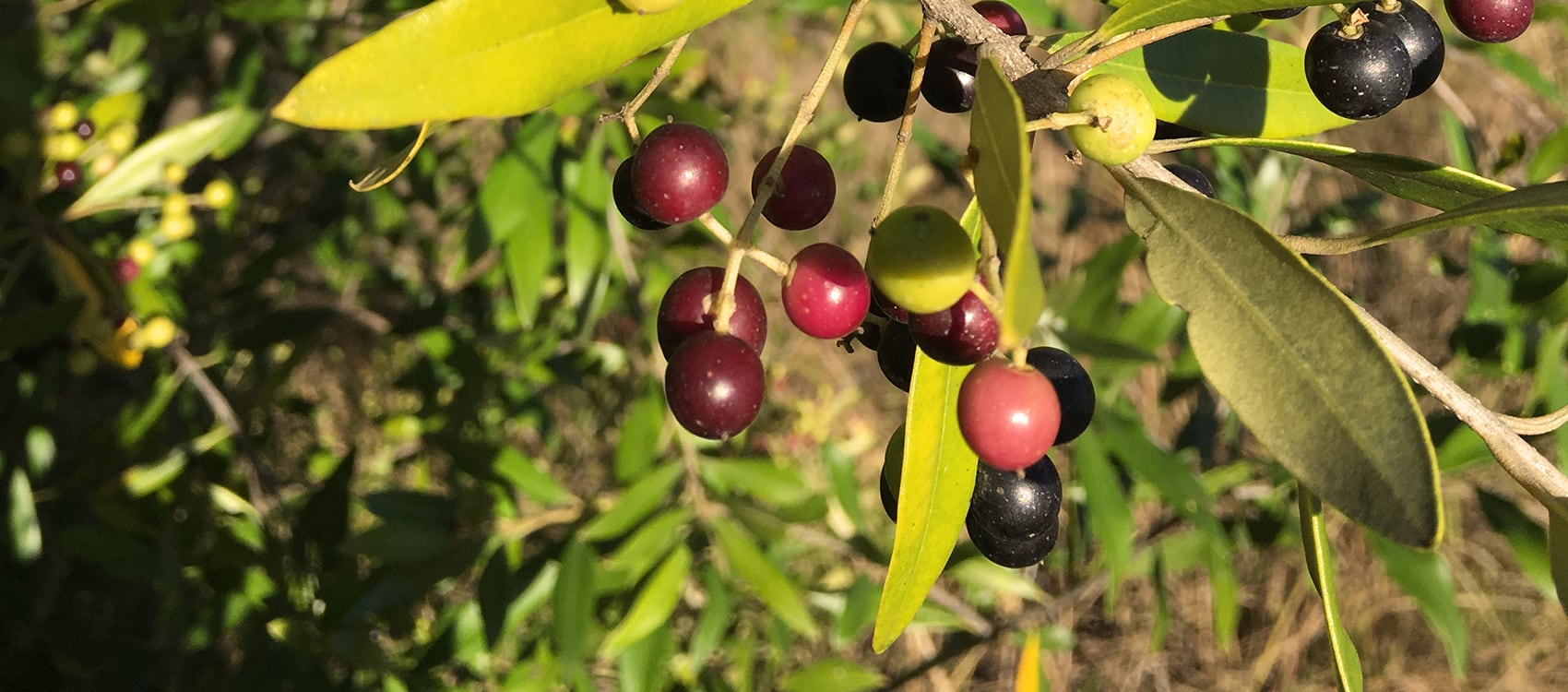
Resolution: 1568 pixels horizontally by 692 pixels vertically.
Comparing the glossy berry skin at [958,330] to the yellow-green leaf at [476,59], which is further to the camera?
the glossy berry skin at [958,330]

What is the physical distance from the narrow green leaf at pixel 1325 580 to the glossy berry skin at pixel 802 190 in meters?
0.46

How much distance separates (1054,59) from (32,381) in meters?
2.20

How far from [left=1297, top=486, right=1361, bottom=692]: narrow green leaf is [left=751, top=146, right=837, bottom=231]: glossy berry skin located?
1.50ft

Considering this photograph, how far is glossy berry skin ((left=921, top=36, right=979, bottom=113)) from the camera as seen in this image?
0.95 meters

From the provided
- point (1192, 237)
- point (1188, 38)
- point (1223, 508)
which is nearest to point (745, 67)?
point (1223, 508)

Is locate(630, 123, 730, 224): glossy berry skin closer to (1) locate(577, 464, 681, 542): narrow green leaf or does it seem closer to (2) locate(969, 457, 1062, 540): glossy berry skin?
(2) locate(969, 457, 1062, 540): glossy berry skin

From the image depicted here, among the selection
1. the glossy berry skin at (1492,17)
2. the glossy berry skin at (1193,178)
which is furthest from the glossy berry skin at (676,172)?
the glossy berry skin at (1492,17)

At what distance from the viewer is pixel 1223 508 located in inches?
109

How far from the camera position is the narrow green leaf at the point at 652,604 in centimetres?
181

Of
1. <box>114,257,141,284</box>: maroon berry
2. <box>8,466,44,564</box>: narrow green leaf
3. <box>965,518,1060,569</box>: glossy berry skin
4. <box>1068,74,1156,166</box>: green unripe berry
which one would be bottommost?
<box>8,466,44,564</box>: narrow green leaf

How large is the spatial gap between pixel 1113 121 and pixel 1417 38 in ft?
1.55

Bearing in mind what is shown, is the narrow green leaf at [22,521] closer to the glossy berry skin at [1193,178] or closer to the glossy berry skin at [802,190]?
the glossy berry skin at [802,190]

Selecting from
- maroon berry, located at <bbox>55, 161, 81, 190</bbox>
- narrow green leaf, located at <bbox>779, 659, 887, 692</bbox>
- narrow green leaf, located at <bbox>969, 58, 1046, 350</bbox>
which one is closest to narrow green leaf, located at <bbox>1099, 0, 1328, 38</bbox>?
narrow green leaf, located at <bbox>969, 58, 1046, 350</bbox>

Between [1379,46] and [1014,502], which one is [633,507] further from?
[1379,46]
